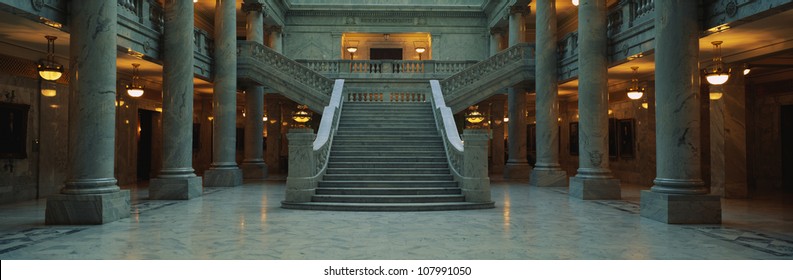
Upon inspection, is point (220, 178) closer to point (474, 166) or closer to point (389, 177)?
point (389, 177)

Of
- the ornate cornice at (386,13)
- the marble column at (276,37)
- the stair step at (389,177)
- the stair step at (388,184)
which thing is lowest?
the stair step at (388,184)

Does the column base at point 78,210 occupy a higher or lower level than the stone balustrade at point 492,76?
lower

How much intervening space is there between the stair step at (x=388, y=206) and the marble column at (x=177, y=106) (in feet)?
11.4

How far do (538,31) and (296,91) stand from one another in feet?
28.1

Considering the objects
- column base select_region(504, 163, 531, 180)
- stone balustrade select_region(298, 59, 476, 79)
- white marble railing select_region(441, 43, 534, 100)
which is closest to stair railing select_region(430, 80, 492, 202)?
white marble railing select_region(441, 43, 534, 100)

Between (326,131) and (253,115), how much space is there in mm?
7356

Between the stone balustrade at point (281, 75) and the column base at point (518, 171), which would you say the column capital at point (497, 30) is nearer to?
the column base at point (518, 171)

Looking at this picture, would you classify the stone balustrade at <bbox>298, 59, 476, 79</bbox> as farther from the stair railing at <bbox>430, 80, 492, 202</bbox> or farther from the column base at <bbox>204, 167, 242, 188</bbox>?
the stair railing at <bbox>430, 80, 492, 202</bbox>

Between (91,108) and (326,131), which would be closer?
(91,108)

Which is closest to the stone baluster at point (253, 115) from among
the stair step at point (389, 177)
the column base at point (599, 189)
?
the stair step at point (389, 177)

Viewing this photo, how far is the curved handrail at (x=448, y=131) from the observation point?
12.8m

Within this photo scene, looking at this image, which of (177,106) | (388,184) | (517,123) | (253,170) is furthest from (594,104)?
(253,170)

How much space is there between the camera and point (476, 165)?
38.8 feet

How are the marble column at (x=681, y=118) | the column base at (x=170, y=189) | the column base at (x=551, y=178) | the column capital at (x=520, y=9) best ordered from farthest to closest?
the column capital at (x=520, y=9) < the column base at (x=551, y=178) < the column base at (x=170, y=189) < the marble column at (x=681, y=118)
